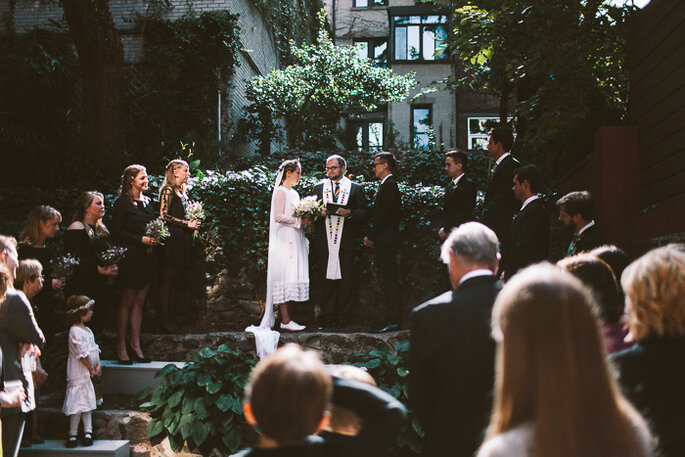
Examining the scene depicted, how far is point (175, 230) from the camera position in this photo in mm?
8312

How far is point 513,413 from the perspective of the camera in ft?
6.26

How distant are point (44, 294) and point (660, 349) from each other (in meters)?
6.27

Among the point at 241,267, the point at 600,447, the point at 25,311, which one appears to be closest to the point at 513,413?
the point at 600,447

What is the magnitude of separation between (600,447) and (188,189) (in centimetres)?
829

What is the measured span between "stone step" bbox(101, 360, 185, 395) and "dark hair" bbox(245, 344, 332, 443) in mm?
5656

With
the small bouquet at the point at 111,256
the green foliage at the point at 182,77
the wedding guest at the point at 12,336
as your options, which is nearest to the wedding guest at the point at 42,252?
the small bouquet at the point at 111,256

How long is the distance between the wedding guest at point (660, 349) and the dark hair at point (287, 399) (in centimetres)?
126

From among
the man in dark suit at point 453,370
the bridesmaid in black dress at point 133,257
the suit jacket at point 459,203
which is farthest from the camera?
the bridesmaid in black dress at point 133,257

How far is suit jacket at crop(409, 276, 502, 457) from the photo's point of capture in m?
3.07

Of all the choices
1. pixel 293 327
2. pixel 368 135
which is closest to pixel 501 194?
pixel 293 327

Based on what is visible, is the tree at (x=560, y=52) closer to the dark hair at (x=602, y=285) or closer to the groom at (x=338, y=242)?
the groom at (x=338, y=242)

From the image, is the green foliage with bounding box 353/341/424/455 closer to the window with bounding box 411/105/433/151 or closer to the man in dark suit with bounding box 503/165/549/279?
the man in dark suit with bounding box 503/165/549/279

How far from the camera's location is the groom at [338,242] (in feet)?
27.9

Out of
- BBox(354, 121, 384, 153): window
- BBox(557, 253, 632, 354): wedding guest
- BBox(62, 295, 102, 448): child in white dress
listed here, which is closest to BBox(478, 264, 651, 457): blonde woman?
BBox(557, 253, 632, 354): wedding guest
